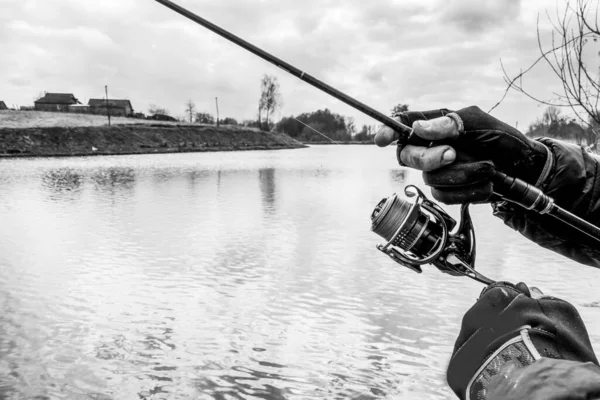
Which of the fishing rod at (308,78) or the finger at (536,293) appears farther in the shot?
the fishing rod at (308,78)

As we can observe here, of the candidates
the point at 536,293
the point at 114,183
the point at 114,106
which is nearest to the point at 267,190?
the point at 114,183

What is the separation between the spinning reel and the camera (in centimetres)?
286

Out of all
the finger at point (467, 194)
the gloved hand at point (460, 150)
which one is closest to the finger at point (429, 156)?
the gloved hand at point (460, 150)

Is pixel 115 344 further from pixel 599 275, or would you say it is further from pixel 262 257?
pixel 599 275

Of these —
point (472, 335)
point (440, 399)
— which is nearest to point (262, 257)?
point (440, 399)

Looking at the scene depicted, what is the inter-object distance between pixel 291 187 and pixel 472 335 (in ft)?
61.7

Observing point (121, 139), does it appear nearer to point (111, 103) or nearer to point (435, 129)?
point (435, 129)

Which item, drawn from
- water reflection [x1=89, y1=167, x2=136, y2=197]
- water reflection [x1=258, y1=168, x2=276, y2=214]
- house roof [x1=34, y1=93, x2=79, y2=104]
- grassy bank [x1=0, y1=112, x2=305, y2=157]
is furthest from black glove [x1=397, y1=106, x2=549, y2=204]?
house roof [x1=34, y1=93, x2=79, y2=104]

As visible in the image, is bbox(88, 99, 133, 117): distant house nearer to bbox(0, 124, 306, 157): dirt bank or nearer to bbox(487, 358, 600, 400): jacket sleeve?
bbox(0, 124, 306, 157): dirt bank

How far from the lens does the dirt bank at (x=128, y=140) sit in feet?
175

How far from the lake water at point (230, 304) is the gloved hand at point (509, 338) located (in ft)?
10.7

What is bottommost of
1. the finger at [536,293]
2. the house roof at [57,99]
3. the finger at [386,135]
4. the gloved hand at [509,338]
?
the gloved hand at [509,338]

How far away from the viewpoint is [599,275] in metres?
8.55

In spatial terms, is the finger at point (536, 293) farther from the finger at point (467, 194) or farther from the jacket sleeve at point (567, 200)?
the jacket sleeve at point (567, 200)
